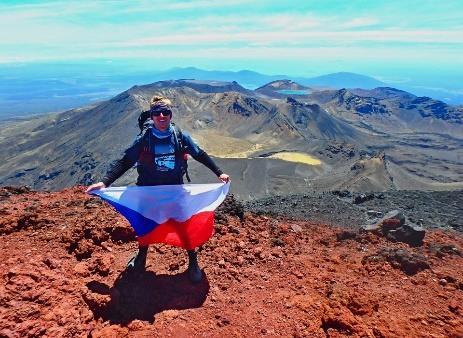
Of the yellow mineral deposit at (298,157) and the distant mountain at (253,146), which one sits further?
the yellow mineral deposit at (298,157)

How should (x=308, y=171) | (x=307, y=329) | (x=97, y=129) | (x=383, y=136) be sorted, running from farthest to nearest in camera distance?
1. (x=383, y=136)
2. (x=97, y=129)
3. (x=308, y=171)
4. (x=307, y=329)

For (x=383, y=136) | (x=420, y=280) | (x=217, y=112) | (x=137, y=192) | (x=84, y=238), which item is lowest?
(x=383, y=136)

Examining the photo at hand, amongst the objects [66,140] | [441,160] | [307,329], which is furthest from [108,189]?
[66,140]

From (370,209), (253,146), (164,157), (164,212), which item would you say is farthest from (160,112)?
(253,146)

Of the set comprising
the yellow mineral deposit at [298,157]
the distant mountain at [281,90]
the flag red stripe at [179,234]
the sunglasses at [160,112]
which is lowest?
the distant mountain at [281,90]

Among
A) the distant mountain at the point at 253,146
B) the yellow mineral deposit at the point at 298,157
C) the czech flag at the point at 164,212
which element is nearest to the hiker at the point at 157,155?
the czech flag at the point at 164,212

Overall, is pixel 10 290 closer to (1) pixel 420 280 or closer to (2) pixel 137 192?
(2) pixel 137 192

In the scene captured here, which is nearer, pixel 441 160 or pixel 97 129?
pixel 441 160

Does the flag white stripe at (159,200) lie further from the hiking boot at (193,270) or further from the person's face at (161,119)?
the person's face at (161,119)
